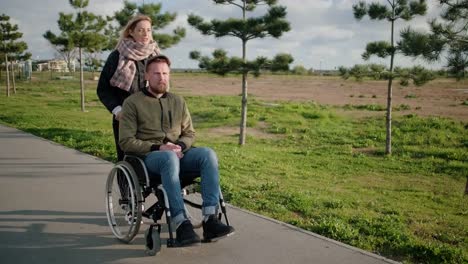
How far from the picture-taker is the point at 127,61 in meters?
4.40

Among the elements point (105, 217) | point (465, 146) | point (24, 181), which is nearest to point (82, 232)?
point (105, 217)

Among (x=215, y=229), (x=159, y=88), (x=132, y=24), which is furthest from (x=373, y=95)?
(x=215, y=229)

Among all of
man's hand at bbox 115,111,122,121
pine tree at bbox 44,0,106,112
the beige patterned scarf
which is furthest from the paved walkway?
pine tree at bbox 44,0,106,112

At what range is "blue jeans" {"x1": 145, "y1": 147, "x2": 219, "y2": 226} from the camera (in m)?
3.58

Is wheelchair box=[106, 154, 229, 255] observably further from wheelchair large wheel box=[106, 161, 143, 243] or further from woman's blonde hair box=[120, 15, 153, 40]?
woman's blonde hair box=[120, 15, 153, 40]

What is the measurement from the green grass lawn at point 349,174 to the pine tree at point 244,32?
81.3 inches

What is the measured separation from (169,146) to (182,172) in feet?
0.85

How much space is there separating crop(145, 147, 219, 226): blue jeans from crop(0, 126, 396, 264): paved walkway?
1.33 feet

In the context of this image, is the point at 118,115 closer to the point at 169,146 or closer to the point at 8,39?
the point at 169,146

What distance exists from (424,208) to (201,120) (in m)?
11.9

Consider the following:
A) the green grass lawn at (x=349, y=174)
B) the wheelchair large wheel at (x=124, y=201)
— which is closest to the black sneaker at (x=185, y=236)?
the wheelchair large wheel at (x=124, y=201)

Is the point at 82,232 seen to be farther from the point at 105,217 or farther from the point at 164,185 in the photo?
the point at 164,185

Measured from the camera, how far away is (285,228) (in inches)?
175

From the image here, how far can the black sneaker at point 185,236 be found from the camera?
11.3 feet
